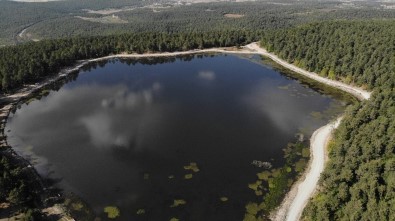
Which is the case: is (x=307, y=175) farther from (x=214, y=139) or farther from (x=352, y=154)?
(x=214, y=139)

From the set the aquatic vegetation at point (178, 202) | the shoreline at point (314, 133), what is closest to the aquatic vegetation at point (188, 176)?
the aquatic vegetation at point (178, 202)

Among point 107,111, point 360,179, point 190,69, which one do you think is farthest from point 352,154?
point 190,69

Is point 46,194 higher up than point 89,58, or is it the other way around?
point 89,58

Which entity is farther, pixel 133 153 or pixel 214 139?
pixel 214 139

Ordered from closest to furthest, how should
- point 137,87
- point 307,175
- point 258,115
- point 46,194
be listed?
point 46,194, point 307,175, point 258,115, point 137,87

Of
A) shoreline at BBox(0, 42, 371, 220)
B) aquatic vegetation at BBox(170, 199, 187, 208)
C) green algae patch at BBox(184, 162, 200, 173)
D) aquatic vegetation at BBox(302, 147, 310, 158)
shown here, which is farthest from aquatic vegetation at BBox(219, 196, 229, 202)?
aquatic vegetation at BBox(302, 147, 310, 158)

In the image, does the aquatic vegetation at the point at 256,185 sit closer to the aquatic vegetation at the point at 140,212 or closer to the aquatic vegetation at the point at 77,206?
the aquatic vegetation at the point at 140,212
